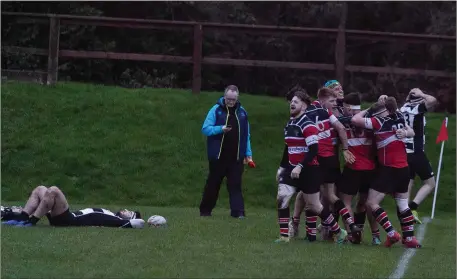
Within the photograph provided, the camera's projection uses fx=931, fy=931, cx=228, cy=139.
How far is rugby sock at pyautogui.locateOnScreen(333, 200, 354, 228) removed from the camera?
1125 centimetres

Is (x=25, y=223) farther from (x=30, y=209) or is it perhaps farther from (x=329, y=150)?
(x=329, y=150)

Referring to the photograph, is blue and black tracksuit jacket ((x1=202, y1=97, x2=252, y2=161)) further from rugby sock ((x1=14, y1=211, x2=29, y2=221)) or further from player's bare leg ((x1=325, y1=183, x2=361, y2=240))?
rugby sock ((x1=14, y1=211, x2=29, y2=221))

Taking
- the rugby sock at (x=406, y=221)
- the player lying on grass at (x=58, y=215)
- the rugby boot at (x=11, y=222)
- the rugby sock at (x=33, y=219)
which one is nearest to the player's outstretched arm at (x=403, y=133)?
the rugby sock at (x=406, y=221)

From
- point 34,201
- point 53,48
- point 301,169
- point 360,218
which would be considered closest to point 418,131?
point 360,218

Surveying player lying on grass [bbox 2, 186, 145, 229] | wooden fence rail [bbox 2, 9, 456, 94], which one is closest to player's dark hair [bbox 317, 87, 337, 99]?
player lying on grass [bbox 2, 186, 145, 229]

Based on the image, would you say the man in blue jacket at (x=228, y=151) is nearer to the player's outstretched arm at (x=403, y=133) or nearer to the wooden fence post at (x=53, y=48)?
the player's outstretched arm at (x=403, y=133)

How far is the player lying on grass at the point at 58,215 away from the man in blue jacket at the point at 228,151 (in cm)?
249

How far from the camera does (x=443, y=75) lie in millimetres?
22234

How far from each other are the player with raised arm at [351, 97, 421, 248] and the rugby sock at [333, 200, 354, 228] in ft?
1.17

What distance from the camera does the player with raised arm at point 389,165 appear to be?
1093 cm

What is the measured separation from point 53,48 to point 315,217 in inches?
508

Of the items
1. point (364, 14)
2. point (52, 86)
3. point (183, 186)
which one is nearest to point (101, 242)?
point (183, 186)

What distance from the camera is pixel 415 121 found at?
552 inches

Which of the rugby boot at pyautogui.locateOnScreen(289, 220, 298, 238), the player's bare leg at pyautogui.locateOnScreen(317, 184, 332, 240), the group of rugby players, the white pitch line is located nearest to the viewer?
the white pitch line
